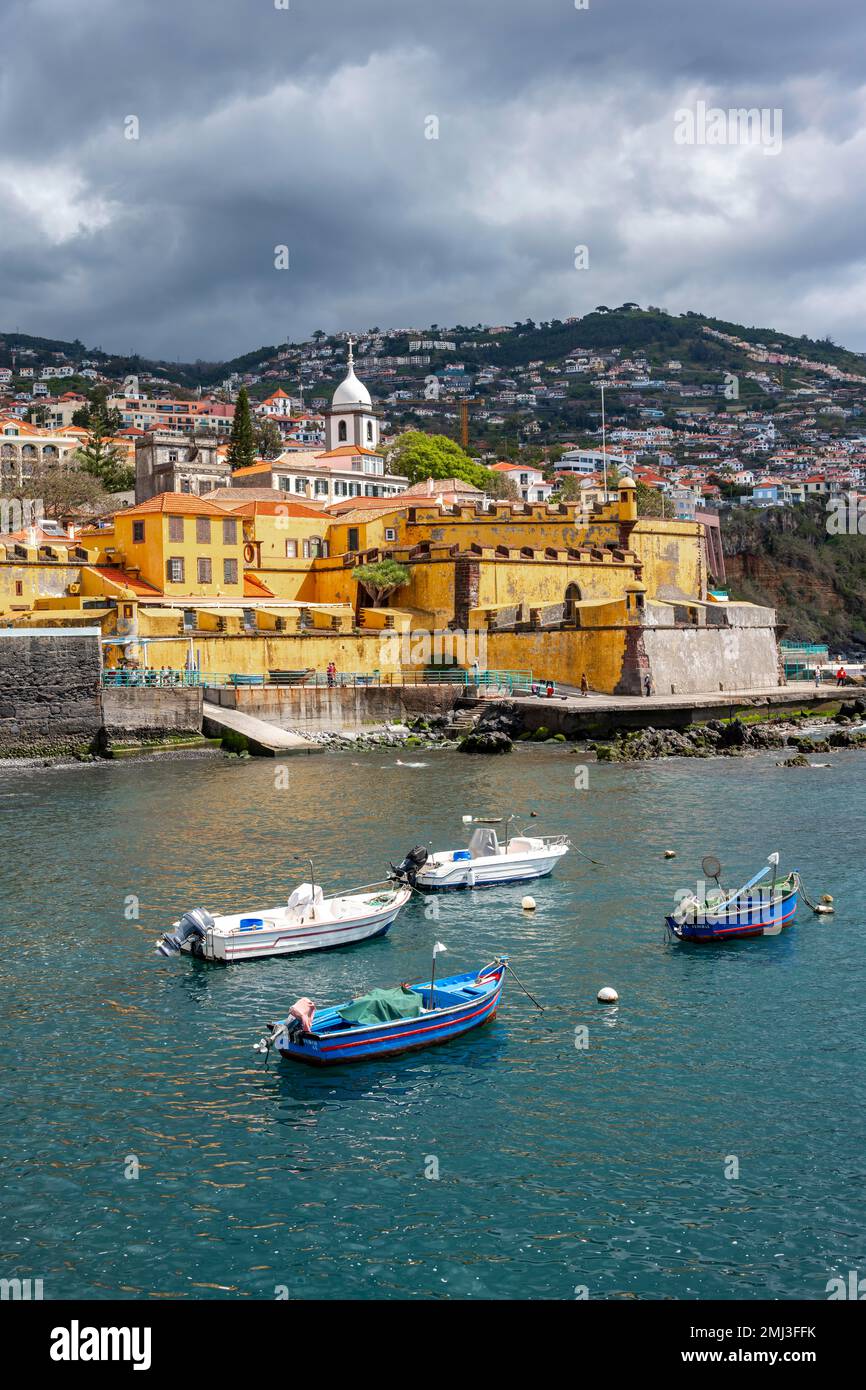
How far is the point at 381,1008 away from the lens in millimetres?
15242

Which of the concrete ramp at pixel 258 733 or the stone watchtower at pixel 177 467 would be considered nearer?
the concrete ramp at pixel 258 733

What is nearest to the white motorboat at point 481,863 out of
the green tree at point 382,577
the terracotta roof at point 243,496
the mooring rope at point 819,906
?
the mooring rope at point 819,906

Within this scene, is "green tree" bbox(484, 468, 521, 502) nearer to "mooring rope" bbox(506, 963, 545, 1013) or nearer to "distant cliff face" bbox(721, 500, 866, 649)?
"distant cliff face" bbox(721, 500, 866, 649)

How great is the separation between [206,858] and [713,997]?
1151 centimetres

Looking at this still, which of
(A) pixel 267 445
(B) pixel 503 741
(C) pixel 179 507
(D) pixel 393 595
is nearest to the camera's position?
(B) pixel 503 741

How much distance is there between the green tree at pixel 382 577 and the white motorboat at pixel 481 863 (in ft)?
99.7

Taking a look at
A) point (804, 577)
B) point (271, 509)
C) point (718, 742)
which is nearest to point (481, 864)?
point (718, 742)

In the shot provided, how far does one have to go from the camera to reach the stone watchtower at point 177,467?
72500 millimetres

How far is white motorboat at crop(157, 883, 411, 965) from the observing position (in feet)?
60.7

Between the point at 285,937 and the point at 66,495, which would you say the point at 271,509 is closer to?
the point at 66,495

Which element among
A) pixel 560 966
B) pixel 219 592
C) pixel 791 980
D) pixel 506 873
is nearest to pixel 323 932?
pixel 560 966

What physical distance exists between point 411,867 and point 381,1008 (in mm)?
7158

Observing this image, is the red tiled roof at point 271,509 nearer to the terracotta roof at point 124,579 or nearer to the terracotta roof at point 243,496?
the terracotta roof at point 243,496
